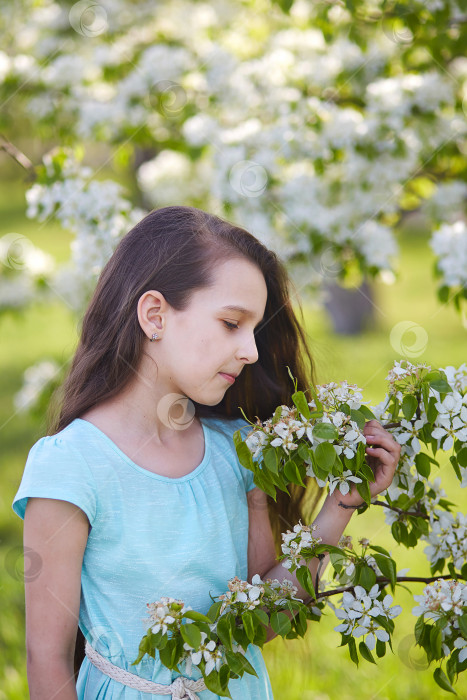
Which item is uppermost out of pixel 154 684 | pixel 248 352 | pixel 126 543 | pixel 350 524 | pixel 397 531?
pixel 248 352

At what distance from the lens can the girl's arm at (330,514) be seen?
1333mm

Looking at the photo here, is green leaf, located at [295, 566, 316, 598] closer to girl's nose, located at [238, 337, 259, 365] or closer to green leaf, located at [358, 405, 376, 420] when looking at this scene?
green leaf, located at [358, 405, 376, 420]

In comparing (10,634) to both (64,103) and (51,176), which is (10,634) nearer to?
(51,176)

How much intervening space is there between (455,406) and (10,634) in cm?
223

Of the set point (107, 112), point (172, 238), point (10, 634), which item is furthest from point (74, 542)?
point (107, 112)

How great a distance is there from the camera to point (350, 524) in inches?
156

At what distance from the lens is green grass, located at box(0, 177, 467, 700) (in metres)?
2.46

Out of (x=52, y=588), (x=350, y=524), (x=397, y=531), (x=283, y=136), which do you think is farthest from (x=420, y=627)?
(x=350, y=524)

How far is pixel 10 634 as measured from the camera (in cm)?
286

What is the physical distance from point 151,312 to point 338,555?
0.57 metres

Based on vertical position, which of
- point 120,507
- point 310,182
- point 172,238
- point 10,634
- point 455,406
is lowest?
point 10,634

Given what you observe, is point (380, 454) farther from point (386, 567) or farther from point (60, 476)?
point (60, 476)

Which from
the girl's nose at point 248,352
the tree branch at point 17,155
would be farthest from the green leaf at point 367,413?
the tree branch at point 17,155

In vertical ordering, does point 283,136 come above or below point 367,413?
below
